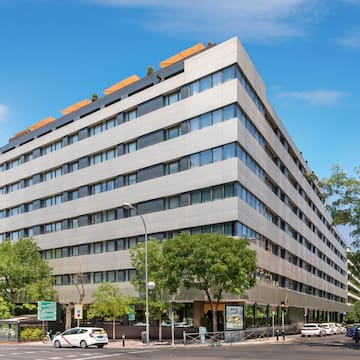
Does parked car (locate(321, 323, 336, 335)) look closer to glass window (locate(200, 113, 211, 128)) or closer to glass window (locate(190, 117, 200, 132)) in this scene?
glass window (locate(190, 117, 200, 132))

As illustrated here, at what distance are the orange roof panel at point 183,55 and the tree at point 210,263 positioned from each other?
69.3ft

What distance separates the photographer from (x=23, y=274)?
64.6 meters

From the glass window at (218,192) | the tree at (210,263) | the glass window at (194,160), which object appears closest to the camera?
the tree at (210,263)

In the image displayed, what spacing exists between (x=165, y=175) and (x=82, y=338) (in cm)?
1893

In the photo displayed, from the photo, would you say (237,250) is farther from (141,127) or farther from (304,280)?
(304,280)

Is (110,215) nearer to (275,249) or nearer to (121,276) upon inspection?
(121,276)

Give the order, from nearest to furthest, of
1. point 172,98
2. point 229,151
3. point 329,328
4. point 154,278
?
point 154,278 < point 229,151 < point 172,98 < point 329,328

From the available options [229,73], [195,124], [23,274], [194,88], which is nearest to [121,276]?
[23,274]

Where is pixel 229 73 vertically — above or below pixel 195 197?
above

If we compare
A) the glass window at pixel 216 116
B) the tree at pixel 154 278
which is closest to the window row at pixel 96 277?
the tree at pixel 154 278

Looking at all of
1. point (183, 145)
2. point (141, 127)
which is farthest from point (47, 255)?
point (183, 145)

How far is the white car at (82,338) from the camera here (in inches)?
1708

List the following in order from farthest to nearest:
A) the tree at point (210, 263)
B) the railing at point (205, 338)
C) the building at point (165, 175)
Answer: the building at point (165, 175) → the tree at point (210, 263) → the railing at point (205, 338)

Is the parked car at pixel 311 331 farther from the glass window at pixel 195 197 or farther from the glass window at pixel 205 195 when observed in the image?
the glass window at pixel 205 195
